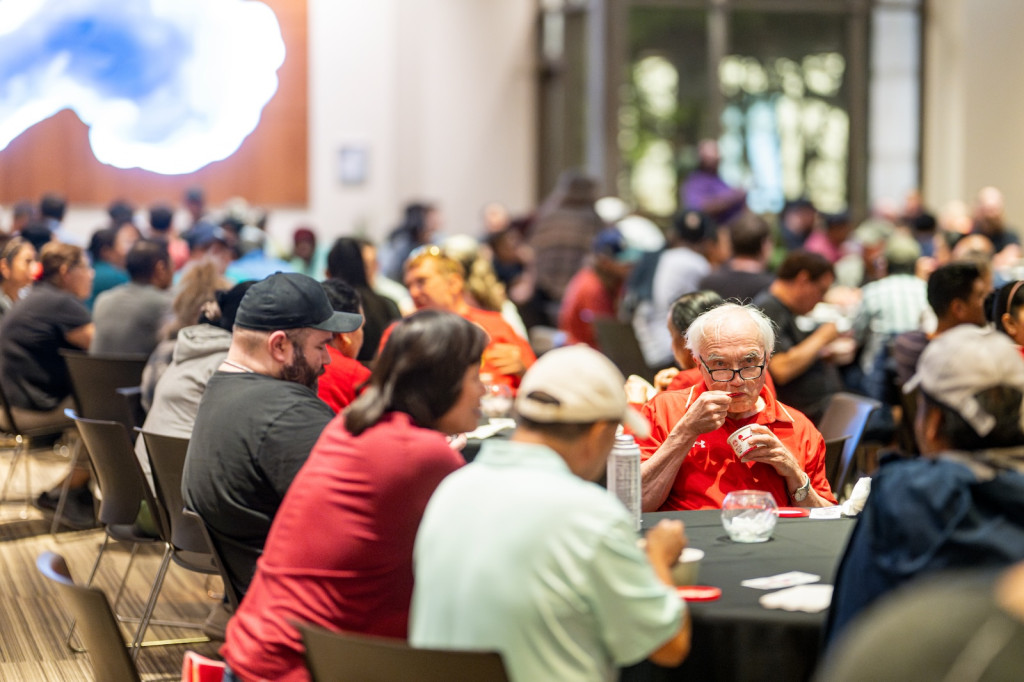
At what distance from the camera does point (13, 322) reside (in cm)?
651

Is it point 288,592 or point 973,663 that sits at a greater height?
point 973,663

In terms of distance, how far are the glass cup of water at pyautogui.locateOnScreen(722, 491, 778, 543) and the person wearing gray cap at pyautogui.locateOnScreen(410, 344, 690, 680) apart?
2.84 ft

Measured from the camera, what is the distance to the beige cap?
2.14 meters

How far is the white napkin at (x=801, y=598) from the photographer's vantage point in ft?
8.20

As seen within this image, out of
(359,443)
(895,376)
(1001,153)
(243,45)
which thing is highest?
(243,45)

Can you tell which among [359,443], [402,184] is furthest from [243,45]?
[359,443]

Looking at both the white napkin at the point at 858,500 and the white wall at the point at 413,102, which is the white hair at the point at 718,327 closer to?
the white napkin at the point at 858,500

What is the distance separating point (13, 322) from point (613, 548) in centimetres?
526

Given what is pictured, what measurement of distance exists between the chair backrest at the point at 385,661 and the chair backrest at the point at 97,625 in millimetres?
428

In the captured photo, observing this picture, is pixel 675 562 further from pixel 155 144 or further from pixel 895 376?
pixel 155 144

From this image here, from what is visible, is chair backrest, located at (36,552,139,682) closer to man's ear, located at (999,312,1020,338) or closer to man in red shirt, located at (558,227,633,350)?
man's ear, located at (999,312,1020,338)

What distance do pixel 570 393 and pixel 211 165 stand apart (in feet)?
43.6

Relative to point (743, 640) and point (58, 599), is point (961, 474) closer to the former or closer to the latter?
point (743, 640)

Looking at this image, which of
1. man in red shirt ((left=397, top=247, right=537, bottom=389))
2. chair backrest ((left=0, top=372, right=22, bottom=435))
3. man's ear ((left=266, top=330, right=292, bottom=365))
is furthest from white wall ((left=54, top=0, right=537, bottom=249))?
man's ear ((left=266, top=330, right=292, bottom=365))
